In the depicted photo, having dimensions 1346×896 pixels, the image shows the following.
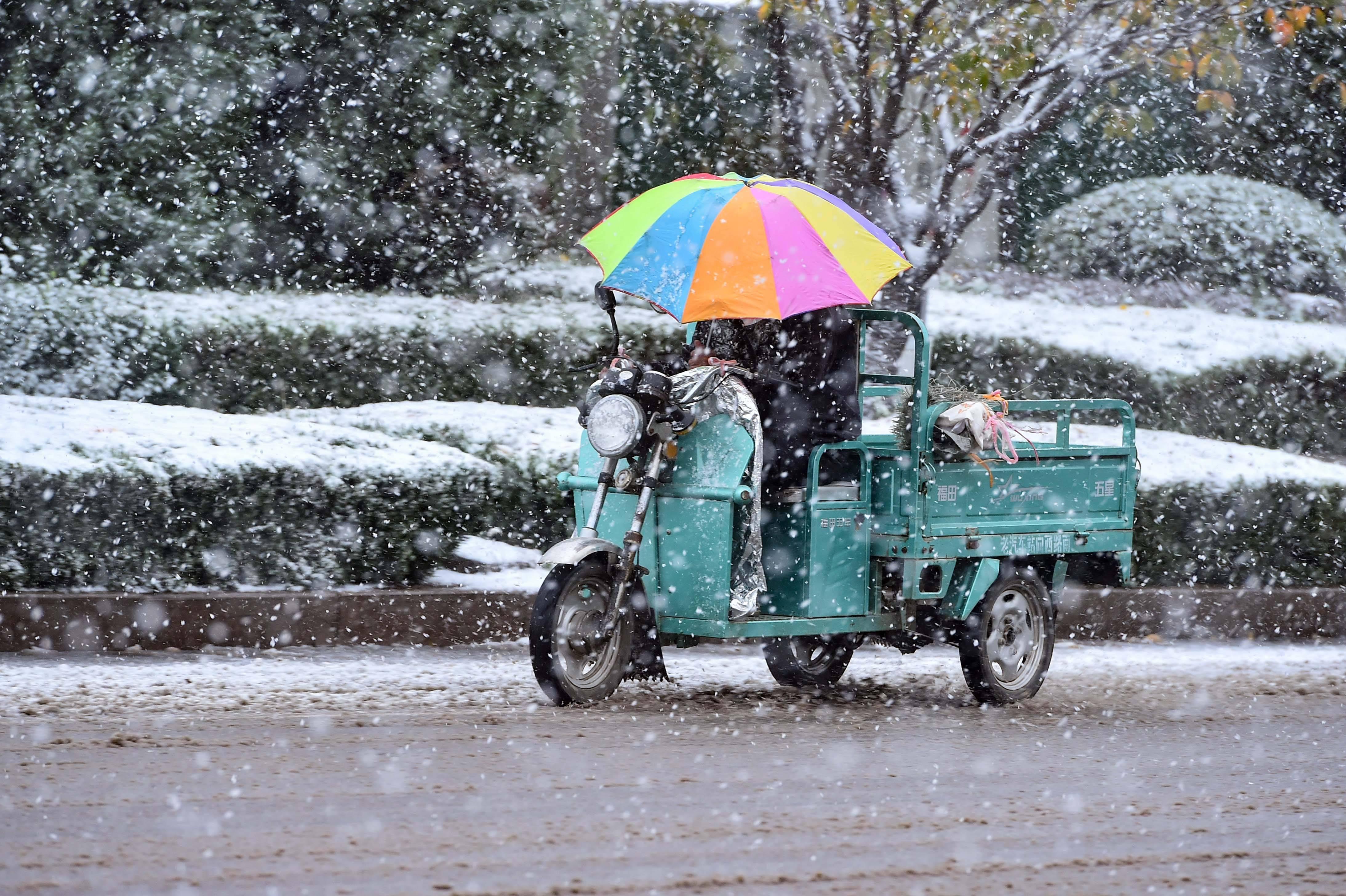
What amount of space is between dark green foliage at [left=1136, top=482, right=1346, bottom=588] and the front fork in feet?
17.5

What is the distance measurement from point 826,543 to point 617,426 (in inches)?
42.9

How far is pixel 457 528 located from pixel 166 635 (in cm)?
184

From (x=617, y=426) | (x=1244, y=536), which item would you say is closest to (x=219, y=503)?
(x=617, y=426)

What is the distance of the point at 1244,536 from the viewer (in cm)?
1236

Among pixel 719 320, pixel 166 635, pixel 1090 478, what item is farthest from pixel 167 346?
pixel 1090 478

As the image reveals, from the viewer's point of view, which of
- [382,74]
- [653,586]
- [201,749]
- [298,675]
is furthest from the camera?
[382,74]

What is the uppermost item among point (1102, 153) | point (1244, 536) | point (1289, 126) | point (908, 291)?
point (1289, 126)

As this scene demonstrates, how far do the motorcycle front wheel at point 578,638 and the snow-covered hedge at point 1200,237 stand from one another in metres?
12.0

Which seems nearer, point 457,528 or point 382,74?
point 457,528

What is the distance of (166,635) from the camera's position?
954 cm

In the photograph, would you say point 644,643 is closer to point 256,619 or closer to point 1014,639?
point 1014,639

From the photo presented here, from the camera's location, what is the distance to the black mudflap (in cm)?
789

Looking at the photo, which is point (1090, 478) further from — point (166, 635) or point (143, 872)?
point (143, 872)

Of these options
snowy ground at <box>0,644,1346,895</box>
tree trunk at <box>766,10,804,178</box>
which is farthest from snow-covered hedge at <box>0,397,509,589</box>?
tree trunk at <box>766,10,804,178</box>
